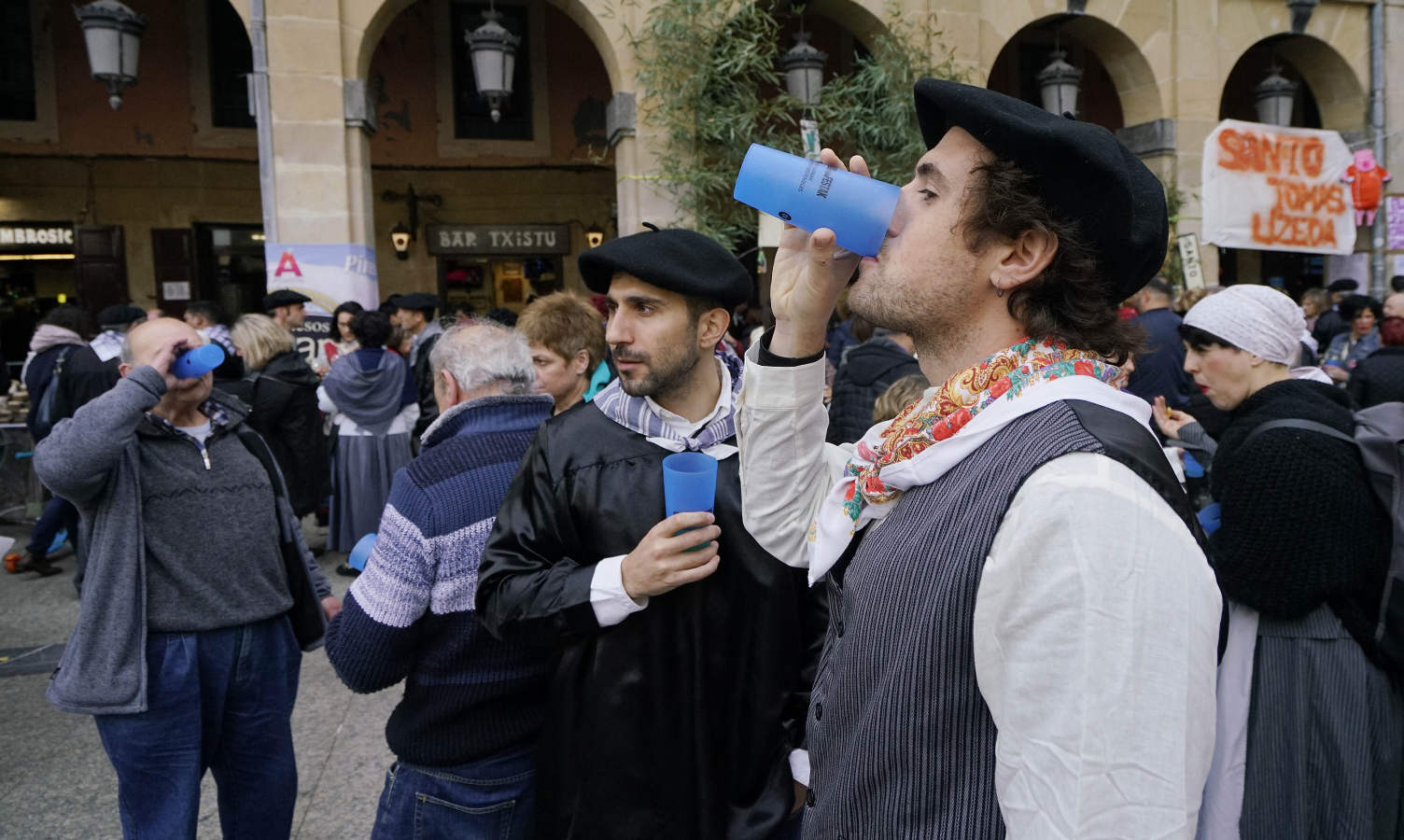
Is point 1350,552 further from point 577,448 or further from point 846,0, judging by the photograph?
point 846,0

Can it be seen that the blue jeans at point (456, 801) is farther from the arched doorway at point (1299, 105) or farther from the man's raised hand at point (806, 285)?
the arched doorway at point (1299, 105)

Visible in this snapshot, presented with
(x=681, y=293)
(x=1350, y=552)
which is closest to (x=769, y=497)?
(x=681, y=293)

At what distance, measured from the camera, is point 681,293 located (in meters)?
2.28

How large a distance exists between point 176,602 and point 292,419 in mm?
4043

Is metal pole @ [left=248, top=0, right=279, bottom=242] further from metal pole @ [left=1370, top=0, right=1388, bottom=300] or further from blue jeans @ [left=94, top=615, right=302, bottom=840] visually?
metal pole @ [left=1370, top=0, right=1388, bottom=300]

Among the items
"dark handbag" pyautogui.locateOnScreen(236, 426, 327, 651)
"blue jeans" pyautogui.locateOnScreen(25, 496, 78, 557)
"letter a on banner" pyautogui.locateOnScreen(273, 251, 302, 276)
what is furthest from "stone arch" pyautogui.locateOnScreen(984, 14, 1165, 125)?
"blue jeans" pyautogui.locateOnScreen(25, 496, 78, 557)

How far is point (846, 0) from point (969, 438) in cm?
965

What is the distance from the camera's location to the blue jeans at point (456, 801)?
7.06 ft

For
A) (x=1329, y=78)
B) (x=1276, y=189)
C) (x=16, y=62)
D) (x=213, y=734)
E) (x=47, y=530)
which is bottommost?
(x=47, y=530)

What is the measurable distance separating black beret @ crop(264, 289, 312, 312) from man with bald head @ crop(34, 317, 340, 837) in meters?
5.53

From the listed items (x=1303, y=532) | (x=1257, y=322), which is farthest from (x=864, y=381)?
(x=1303, y=532)

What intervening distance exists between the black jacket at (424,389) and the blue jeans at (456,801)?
15.1ft

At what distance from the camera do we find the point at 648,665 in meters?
2.00

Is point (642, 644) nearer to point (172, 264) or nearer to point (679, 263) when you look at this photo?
Result: point (679, 263)
